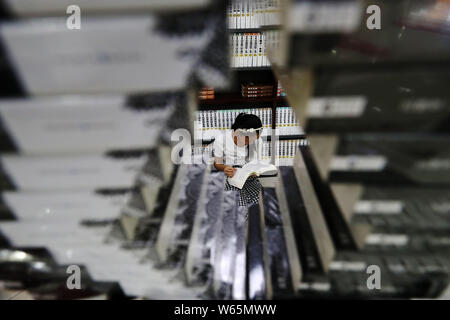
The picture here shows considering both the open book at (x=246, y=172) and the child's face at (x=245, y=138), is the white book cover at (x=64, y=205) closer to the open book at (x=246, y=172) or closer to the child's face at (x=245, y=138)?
the open book at (x=246, y=172)

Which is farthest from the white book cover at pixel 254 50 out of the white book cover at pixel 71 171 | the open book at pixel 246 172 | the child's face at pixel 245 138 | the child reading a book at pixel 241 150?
the white book cover at pixel 71 171

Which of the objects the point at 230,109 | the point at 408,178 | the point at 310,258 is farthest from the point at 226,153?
the point at 408,178

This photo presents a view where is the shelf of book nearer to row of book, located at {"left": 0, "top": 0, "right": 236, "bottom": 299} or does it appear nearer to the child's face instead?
the child's face

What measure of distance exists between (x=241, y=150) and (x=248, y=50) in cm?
96

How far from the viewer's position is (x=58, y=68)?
18.7 inches

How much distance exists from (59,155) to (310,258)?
698 millimetres

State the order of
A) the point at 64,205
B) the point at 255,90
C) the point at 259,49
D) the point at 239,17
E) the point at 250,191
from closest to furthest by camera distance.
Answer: the point at 64,205 < the point at 250,191 < the point at 239,17 < the point at 259,49 < the point at 255,90

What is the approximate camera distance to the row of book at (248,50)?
2186mm

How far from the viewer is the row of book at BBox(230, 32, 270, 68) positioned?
2.19 m

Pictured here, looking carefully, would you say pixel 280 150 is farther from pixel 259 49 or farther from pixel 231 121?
pixel 259 49

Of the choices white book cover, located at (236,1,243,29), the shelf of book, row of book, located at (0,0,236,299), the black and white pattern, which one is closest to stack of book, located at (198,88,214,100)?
the shelf of book

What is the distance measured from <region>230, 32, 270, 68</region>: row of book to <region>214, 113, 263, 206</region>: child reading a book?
72cm

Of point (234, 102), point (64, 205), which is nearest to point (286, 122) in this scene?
point (234, 102)

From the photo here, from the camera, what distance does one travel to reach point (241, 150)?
1.94 meters
